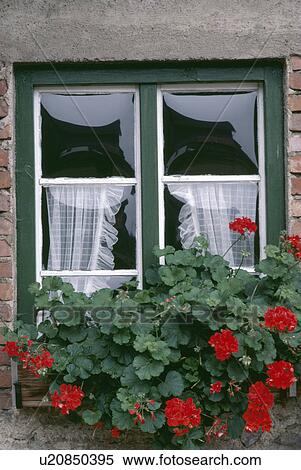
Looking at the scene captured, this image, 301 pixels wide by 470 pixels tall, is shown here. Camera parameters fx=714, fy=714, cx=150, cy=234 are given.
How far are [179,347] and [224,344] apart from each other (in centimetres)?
28

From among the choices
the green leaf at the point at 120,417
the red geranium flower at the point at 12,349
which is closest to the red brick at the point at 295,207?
the green leaf at the point at 120,417

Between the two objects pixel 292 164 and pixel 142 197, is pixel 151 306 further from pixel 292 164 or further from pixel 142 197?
pixel 292 164

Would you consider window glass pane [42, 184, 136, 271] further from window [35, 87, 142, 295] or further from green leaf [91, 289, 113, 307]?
green leaf [91, 289, 113, 307]

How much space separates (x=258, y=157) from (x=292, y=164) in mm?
198

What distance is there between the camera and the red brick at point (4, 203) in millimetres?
3332

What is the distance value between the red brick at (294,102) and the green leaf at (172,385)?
1.35 meters

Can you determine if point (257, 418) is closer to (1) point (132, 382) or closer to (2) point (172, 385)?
(2) point (172, 385)

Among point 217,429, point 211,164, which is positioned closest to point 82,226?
point 211,164

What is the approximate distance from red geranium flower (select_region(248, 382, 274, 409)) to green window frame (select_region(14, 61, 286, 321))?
0.75 metres

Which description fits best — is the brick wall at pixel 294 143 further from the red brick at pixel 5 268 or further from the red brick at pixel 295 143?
the red brick at pixel 5 268

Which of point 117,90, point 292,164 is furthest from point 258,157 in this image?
point 117,90

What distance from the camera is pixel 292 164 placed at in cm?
334
